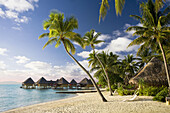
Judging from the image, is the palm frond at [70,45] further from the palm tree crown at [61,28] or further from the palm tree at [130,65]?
the palm tree at [130,65]

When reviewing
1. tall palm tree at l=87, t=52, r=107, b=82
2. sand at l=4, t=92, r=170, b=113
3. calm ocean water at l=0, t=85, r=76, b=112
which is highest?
tall palm tree at l=87, t=52, r=107, b=82

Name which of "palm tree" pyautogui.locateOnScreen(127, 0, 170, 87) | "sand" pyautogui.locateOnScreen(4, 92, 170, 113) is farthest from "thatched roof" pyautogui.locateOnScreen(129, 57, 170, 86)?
"sand" pyautogui.locateOnScreen(4, 92, 170, 113)

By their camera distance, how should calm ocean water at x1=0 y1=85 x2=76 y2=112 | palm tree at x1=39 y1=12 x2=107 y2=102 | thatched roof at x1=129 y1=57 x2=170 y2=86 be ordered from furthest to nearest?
1. calm ocean water at x1=0 y1=85 x2=76 y2=112
2. thatched roof at x1=129 y1=57 x2=170 y2=86
3. palm tree at x1=39 y1=12 x2=107 y2=102

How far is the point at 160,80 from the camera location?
11711 millimetres

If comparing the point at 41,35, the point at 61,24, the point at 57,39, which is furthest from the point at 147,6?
the point at 41,35

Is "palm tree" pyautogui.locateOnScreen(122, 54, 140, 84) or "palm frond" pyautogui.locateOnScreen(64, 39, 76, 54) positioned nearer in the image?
"palm frond" pyautogui.locateOnScreen(64, 39, 76, 54)

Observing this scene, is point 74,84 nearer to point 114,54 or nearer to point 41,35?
point 114,54

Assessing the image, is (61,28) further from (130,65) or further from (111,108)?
(130,65)

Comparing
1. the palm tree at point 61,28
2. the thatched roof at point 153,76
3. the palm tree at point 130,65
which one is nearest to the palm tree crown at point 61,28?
the palm tree at point 61,28

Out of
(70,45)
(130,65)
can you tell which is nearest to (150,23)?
(70,45)

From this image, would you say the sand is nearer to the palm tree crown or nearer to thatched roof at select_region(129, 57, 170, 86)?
thatched roof at select_region(129, 57, 170, 86)

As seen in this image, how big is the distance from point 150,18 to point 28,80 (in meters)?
47.2

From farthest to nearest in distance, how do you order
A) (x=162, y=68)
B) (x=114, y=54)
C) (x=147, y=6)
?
(x=114, y=54)
(x=162, y=68)
(x=147, y=6)

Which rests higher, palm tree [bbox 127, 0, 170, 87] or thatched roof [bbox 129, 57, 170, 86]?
palm tree [bbox 127, 0, 170, 87]
